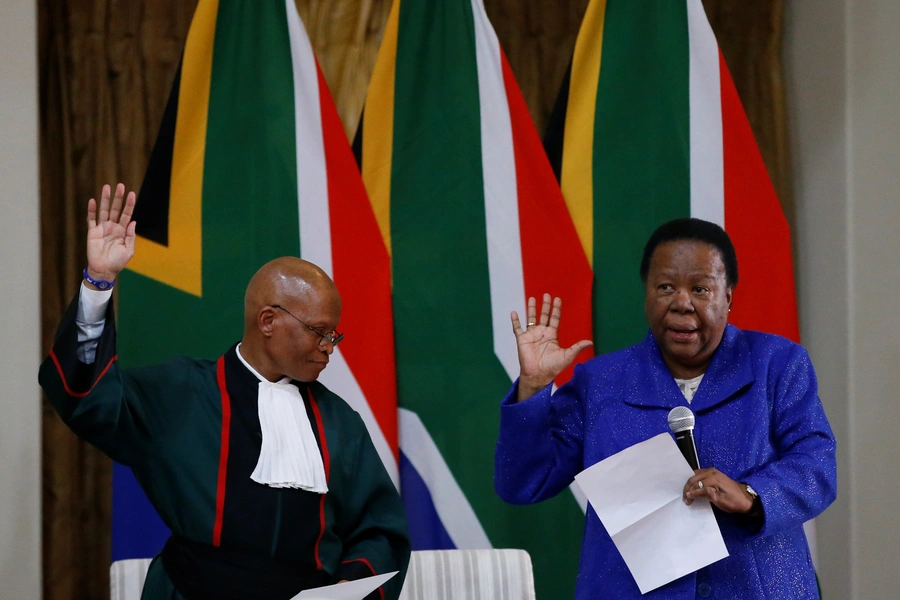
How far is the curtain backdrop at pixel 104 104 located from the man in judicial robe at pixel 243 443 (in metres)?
1.56

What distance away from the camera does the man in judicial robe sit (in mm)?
2254

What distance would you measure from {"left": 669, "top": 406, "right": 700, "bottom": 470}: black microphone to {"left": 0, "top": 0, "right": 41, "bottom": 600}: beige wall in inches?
88.0

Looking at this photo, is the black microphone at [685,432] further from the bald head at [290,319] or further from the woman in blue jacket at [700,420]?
the bald head at [290,319]

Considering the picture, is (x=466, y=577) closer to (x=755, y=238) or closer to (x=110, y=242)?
(x=110, y=242)

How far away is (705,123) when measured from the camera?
3834 millimetres

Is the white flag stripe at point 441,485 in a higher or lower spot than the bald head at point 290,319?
lower

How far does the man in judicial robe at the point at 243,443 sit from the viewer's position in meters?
2.25

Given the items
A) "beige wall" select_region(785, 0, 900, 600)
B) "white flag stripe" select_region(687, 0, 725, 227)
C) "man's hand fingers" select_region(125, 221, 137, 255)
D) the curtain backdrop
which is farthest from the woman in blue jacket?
the curtain backdrop

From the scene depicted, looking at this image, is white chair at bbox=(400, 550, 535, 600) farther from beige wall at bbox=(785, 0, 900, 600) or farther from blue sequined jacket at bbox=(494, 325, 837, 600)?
beige wall at bbox=(785, 0, 900, 600)

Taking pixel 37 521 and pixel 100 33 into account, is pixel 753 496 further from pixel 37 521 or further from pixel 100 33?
pixel 100 33

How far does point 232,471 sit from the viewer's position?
241 cm

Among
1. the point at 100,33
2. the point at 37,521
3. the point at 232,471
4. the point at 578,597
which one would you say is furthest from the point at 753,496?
the point at 100,33

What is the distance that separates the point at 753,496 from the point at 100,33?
3159 mm

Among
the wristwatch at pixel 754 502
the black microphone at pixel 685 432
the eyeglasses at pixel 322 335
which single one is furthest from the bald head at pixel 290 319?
the wristwatch at pixel 754 502
